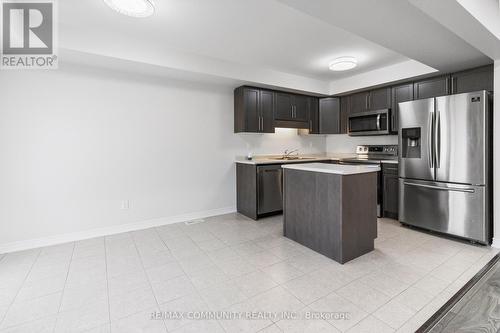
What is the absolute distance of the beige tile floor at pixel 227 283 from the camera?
1706mm

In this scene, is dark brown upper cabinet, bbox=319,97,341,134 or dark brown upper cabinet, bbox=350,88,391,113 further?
dark brown upper cabinet, bbox=319,97,341,134

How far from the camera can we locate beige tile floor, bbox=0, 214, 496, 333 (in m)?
1.71

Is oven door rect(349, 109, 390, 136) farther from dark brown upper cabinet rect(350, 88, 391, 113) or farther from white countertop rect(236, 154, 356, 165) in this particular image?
white countertop rect(236, 154, 356, 165)

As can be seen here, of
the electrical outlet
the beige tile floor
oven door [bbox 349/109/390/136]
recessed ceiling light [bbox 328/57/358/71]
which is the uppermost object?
recessed ceiling light [bbox 328/57/358/71]

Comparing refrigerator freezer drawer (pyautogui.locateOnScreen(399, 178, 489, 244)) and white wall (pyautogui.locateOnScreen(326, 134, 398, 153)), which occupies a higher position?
white wall (pyautogui.locateOnScreen(326, 134, 398, 153))

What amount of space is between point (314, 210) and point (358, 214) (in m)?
0.46

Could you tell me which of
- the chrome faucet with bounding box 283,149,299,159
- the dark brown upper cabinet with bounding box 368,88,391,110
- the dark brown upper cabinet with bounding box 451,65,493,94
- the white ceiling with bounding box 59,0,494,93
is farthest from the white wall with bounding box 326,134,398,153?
the white ceiling with bounding box 59,0,494,93

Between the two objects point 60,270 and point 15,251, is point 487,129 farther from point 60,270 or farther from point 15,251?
point 15,251

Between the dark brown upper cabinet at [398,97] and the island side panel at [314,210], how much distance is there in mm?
2372

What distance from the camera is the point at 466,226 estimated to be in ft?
9.75

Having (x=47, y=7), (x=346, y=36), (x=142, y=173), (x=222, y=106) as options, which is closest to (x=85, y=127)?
(x=142, y=173)

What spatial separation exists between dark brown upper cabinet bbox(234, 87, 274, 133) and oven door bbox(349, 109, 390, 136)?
5.42 ft

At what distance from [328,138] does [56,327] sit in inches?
217

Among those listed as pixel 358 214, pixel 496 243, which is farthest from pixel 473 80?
pixel 358 214
